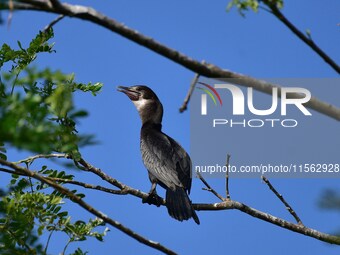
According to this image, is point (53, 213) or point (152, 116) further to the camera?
point (152, 116)

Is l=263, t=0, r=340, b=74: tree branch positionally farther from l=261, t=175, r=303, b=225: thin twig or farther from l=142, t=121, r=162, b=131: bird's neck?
l=142, t=121, r=162, b=131: bird's neck

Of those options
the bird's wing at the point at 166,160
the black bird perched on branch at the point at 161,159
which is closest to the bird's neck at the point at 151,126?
the black bird perched on branch at the point at 161,159

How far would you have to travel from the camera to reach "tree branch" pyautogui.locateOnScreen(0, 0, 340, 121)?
2.29m

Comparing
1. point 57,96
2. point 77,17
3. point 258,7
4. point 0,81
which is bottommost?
point 57,96

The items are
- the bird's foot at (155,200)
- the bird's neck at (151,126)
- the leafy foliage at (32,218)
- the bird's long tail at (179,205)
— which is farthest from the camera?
the bird's neck at (151,126)

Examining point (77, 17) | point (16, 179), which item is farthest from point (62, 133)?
point (16, 179)

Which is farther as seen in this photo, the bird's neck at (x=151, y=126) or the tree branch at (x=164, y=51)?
the bird's neck at (x=151, y=126)

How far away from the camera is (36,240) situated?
10.9 ft

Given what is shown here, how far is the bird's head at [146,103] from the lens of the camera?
8.02 metres

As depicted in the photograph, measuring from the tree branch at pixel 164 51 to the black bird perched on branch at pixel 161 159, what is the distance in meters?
3.47

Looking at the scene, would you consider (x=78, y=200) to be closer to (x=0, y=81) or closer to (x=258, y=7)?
(x=258, y=7)

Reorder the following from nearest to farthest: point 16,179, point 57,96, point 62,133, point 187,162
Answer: point 62,133 → point 57,96 → point 16,179 → point 187,162

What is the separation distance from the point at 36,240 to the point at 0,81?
1082mm

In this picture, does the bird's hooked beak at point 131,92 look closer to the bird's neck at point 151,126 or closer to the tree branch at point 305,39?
the bird's neck at point 151,126
